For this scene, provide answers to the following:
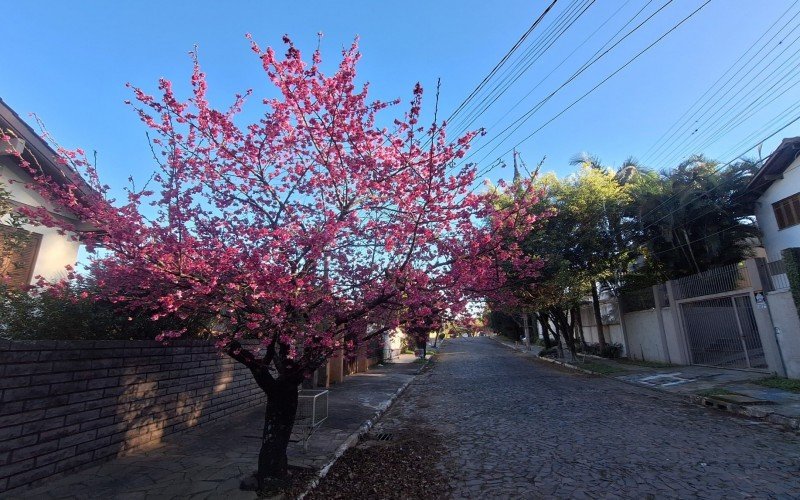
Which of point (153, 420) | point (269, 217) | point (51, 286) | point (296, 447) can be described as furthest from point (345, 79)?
point (153, 420)

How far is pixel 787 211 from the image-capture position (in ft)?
62.2

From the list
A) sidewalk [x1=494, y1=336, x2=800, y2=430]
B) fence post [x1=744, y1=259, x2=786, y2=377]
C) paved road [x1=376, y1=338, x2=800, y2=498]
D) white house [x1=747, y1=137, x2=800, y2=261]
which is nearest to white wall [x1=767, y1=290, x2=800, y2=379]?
fence post [x1=744, y1=259, x2=786, y2=377]

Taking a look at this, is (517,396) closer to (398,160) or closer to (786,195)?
(398,160)

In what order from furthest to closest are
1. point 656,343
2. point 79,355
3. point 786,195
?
1. point 656,343
2. point 786,195
3. point 79,355

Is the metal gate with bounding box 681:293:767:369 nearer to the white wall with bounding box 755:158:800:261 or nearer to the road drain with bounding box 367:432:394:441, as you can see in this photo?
the white wall with bounding box 755:158:800:261

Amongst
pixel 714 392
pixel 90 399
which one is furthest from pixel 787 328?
pixel 90 399

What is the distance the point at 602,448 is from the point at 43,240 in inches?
423

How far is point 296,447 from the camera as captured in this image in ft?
23.9

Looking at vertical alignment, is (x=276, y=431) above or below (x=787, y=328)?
below

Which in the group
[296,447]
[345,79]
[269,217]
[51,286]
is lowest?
[296,447]

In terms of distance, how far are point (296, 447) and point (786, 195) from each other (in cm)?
2203

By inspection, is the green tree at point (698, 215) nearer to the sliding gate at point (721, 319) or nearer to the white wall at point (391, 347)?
the sliding gate at point (721, 319)

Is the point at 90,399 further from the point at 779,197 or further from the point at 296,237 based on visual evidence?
the point at 779,197

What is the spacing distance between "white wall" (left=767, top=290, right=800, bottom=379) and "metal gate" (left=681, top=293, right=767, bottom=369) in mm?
1562
